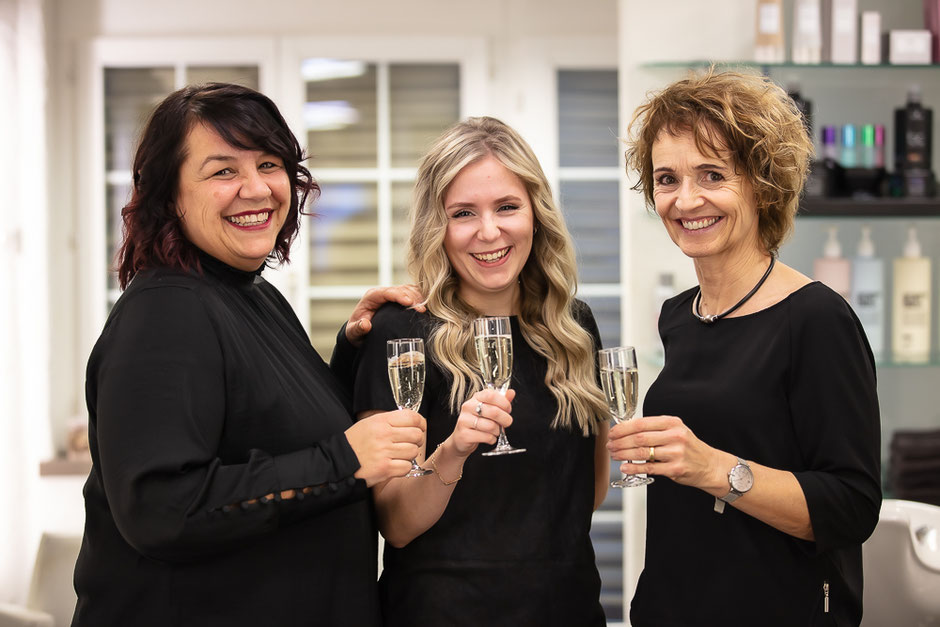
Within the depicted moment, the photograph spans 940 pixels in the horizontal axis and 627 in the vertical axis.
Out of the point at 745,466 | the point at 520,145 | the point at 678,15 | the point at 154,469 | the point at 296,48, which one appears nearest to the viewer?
the point at 154,469

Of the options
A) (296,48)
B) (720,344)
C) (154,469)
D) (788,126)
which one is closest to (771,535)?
(720,344)

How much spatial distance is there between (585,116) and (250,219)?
294 cm

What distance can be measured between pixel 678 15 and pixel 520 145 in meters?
1.36

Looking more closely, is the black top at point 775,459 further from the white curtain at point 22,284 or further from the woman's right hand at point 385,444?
the white curtain at point 22,284

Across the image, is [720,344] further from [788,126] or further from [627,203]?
[627,203]

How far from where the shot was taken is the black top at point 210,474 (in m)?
1.43

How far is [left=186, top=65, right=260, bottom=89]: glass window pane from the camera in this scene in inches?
168

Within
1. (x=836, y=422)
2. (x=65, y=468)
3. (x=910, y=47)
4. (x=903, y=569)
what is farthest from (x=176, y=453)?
(x=65, y=468)

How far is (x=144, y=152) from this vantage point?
1.63m

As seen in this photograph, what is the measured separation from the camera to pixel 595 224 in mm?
4398

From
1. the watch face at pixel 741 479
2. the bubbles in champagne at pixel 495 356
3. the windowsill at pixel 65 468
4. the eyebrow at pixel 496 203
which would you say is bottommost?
the windowsill at pixel 65 468

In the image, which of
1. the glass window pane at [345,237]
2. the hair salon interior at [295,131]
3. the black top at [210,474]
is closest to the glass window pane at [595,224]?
the hair salon interior at [295,131]

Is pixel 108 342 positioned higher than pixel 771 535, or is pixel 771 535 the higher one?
pixel 108 342

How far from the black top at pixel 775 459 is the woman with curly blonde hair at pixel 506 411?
0.20 metres
